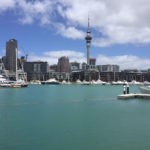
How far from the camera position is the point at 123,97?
77.1m

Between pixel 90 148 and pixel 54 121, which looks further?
pixel 54 121

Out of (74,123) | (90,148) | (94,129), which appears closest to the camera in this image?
(90,148)

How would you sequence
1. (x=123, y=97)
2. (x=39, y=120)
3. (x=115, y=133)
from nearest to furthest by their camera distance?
1. (x=115, y=133)
2. (x=39, y=120)
3. (x=123, y=97)

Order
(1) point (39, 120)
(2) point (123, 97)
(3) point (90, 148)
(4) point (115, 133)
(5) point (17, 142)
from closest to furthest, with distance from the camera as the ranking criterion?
(3) point (90, 148)
(5) point (17, 142)
(4) point (115, 133)
(1) point (39, 120)
(2) point (123, 97)

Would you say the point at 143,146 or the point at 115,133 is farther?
the point at 115,133

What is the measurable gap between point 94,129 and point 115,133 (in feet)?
10.4

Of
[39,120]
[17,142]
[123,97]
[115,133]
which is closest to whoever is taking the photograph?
[17,142]

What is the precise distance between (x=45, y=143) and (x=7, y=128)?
8.70m

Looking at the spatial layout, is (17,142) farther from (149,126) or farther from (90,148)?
(149,126)

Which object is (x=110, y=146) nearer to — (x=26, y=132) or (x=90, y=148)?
(x=90, y=148)

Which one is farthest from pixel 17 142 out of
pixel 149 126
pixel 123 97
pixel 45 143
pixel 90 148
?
pixel 123 97

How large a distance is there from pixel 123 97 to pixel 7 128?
150 ft

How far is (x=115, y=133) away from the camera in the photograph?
3309 cm

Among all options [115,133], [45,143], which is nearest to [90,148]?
[45,143]
